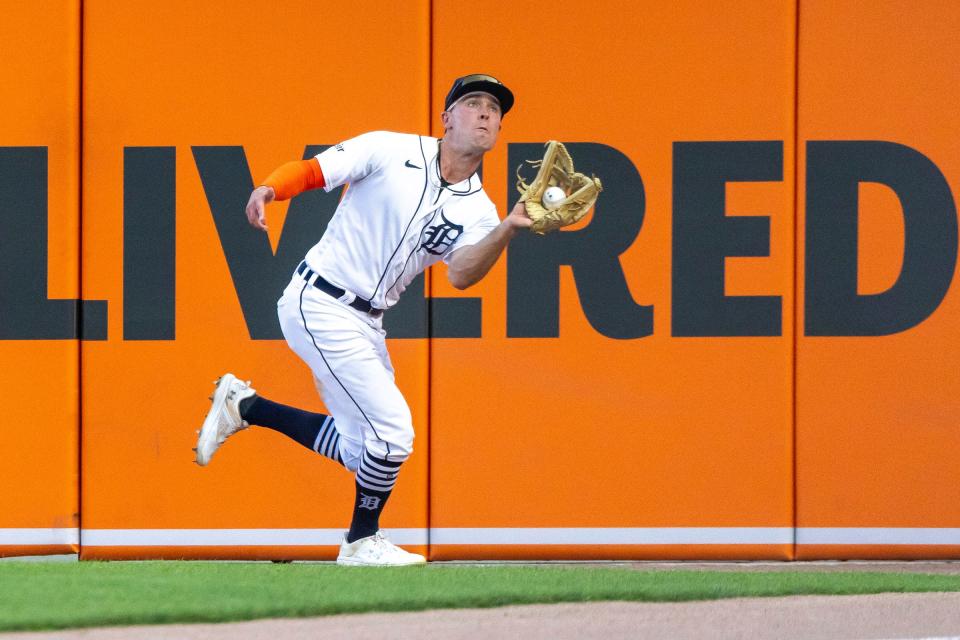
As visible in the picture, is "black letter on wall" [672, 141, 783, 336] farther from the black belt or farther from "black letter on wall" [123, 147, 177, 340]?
"black letter on wall" [123, 147, 177, 340]

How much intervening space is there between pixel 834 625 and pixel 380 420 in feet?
6.18

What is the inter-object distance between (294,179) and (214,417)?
1.25 metres

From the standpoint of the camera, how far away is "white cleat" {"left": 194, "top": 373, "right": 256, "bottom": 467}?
5.83m

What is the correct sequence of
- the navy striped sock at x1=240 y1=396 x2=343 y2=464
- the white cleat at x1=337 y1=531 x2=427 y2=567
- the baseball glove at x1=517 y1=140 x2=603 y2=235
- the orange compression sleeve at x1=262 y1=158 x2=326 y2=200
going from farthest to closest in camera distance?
the navy striped sock at x1=240 y1=396 x2=343 y2=464 → the white cleat at x1=337 y1=531 x2=427 y2=567 → the orange compression sleeve at x1=262 y1=158 x2=326 y2=200 → the baseball glove at x1=517 y1=140 x2=603 y2=235

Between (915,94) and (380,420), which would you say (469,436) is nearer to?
(380,420)

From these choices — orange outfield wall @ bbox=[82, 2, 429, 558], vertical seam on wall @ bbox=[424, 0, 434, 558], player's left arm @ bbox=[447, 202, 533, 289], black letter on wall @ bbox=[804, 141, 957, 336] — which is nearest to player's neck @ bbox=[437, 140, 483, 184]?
player's left arm @ bbox=[447, 202, 533, 289]

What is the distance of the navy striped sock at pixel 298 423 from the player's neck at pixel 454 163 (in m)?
1.12

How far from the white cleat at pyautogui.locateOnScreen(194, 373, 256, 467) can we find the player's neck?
1265 mm

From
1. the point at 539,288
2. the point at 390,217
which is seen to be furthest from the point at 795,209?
the point at 390,217

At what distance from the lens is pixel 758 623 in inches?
170

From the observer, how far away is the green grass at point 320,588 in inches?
167

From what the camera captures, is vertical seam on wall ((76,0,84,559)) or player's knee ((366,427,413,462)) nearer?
→ player's knee ((366,427,413,462))

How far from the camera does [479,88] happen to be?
5547 mm

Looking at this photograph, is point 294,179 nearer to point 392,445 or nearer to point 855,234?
point 392,445
